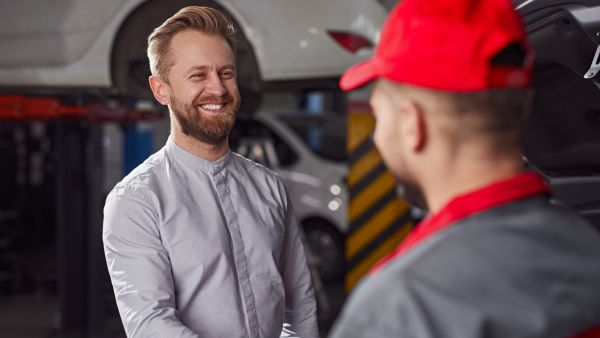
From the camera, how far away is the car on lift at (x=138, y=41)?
11.3ft

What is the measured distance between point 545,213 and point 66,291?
3.89m

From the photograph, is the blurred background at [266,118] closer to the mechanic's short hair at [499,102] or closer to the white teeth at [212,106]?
the white teeth at [212,106]

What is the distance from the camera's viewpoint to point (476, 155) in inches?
31.0

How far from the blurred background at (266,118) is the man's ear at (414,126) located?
117 centimetres

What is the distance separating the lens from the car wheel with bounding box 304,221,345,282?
5.94 m

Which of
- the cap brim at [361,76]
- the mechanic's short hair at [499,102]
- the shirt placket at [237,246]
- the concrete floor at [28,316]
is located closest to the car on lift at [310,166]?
the concrete floor at [28,316]

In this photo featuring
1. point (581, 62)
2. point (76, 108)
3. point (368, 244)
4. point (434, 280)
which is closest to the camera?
point (434, 280)

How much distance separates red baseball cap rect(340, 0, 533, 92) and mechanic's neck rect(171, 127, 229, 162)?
82cm

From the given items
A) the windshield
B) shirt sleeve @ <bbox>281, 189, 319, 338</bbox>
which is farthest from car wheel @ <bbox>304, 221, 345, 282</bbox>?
shirt sleeve @ <bbox>281, 189, 319, 338</bbox>

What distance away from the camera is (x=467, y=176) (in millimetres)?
789

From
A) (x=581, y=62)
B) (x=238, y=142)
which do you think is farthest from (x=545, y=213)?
(x=238, y=142)

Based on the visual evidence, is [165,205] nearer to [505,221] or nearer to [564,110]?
[505,221]

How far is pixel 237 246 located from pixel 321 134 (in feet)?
15.7

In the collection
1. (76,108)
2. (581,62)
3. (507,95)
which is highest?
(507,95)
